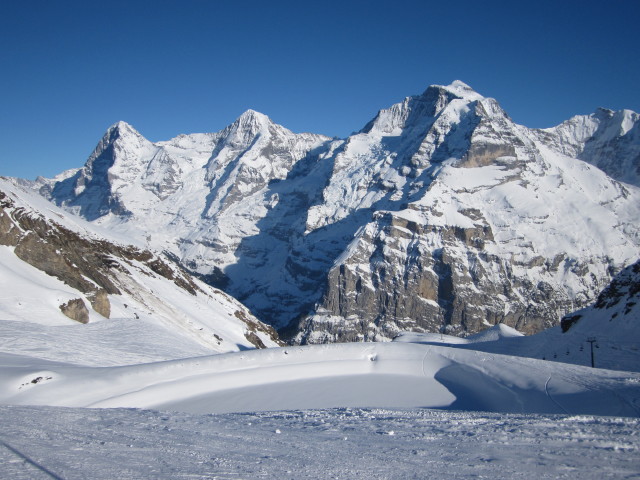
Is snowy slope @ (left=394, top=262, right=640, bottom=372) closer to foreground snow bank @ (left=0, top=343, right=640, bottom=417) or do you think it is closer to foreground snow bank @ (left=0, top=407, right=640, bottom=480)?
foreground snow bank @ (left=0, top=343, right=640, bottom=417)

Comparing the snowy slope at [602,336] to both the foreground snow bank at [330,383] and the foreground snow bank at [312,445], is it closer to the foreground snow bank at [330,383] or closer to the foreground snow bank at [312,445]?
the foreground snow bank at [330,383]

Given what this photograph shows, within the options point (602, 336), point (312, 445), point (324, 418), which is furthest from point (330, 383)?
point (602, 336)

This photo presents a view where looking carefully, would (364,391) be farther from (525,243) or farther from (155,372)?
(525,243)

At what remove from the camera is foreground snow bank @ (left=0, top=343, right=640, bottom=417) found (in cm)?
1486

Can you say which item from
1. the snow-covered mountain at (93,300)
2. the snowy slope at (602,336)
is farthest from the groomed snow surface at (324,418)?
the snowy slope at (602,336)

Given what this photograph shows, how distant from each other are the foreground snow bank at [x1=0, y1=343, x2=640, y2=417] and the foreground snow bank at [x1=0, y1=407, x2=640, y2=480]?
11.2 ft

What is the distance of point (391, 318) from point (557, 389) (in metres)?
177

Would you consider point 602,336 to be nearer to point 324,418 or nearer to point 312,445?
point 324,418

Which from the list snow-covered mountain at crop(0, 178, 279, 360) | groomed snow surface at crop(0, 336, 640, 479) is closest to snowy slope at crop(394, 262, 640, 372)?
groomed snow surface at crop(0, 336, 640, 479)

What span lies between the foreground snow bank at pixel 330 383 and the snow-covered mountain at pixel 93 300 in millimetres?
4403

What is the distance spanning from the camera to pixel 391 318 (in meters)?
190

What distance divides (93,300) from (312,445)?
29.2 metres

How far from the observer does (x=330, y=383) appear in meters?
18.4

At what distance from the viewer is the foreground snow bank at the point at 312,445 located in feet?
25.3
